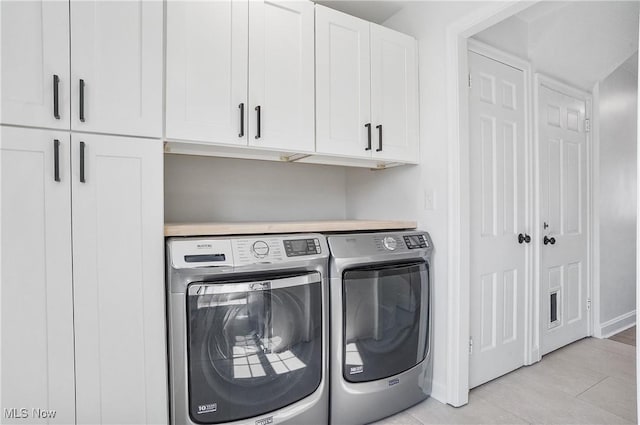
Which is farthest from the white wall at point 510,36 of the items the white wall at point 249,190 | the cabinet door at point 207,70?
the cabinet door at point 207,70

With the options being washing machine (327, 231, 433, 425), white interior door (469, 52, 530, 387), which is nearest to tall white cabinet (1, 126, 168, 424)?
washing machine (327, 231, 433, 425)

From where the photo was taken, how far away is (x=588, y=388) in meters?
2.22

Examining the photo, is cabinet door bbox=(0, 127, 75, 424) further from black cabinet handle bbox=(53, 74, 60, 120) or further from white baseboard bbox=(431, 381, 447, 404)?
white baseboard bbox=(431, 381, 447, 404)

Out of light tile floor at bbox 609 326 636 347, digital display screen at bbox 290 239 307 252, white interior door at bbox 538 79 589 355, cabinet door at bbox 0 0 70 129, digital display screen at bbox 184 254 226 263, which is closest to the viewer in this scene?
cabinet door at bbox 0 0 70 129

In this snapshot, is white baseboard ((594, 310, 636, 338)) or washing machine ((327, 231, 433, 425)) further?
white baseboard ((594, 310, 636, 338))

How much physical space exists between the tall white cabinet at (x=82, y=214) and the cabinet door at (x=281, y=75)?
1.41ft

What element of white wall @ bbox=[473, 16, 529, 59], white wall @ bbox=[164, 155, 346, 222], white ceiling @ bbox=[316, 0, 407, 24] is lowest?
white wall @ bbox=[164, 155, 346, 222]

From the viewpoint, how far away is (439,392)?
209cm

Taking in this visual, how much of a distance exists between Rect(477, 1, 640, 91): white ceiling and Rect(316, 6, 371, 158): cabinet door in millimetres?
879

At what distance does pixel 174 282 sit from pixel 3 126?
78 cm

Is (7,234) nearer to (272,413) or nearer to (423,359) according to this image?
(272,413)

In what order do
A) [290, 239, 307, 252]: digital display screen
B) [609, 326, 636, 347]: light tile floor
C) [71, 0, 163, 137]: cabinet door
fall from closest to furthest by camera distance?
[71, 0, 163, 137]: cabinet door → [290, 239, 307, 252]: digital display screen → [609, 326, 636, 347]: light tile floor

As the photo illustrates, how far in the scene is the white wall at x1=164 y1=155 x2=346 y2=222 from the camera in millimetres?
2143

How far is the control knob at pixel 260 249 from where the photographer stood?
5.11ft
